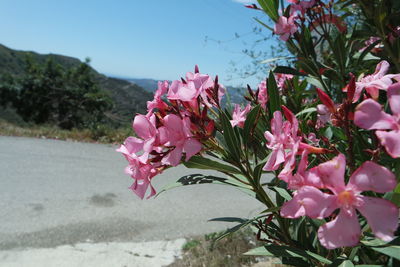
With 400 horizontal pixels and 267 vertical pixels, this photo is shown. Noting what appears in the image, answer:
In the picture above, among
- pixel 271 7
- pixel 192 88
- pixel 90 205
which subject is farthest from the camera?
pixel 90 205

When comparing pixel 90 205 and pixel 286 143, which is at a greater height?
pixel 286 143

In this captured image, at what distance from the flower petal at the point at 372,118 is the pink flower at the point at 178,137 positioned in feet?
0.92

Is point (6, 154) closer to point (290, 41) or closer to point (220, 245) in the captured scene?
point (220, 245)

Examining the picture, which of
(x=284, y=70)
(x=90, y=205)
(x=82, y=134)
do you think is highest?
(x=284, y=70)

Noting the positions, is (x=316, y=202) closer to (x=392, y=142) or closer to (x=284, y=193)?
(x=392, y=142)

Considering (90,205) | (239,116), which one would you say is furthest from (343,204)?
(90,205)

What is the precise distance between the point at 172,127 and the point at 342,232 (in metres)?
0.32

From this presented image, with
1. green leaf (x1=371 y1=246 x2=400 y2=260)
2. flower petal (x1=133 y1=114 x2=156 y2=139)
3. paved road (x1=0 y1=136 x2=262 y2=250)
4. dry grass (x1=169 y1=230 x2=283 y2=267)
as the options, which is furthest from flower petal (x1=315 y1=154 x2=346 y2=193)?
paved road (x1=0 y1=136 x2=262 y2=250)

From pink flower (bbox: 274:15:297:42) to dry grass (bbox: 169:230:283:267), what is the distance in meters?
1.45

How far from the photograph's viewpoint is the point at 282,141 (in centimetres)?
58

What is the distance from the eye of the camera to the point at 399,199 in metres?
0.55

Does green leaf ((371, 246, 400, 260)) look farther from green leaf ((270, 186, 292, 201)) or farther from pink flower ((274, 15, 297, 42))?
pink flower ((274, 15, 297, 42))

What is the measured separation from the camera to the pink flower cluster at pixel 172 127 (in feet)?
2.02

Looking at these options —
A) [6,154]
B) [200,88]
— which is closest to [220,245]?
[200,88]
